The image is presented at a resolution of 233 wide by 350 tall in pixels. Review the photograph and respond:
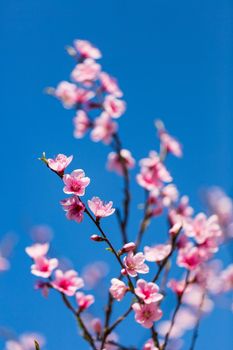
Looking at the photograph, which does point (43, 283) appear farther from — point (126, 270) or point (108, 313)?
point (126, 270)

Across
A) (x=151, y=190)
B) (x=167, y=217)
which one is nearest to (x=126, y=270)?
(x=167, y=217)

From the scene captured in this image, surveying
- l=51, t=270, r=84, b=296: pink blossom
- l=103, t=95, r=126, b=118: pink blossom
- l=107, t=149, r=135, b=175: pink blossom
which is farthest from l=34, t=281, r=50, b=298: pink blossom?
l=103, t=95, r=126, b=118: pink blossom

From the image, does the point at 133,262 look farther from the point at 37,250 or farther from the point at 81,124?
the point at 81,124

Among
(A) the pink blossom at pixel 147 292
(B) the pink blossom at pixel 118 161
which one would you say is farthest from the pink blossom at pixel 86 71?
(A) the pink blossom at pixel 147 292

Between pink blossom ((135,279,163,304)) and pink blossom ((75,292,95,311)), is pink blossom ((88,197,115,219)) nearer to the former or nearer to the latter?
pink blossom ((135,279,163,304))

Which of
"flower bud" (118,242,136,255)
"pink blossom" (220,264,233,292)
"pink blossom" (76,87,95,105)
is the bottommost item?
"flower bud" (118,242,136,255)

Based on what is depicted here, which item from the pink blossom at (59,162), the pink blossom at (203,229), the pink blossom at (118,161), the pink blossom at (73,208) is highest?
the pink blossom at (118,161)

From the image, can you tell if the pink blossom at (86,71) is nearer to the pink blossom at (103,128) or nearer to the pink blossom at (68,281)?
the pink blossom at (103,128)
